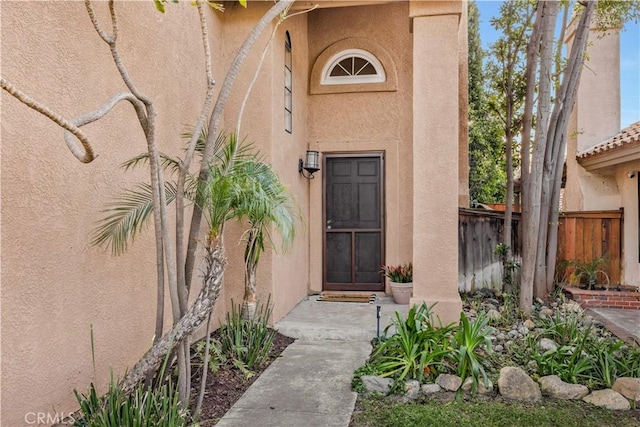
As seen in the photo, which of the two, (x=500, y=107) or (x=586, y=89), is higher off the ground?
(x=586, y=89)

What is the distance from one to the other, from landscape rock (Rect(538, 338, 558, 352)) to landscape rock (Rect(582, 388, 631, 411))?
2.88 ft

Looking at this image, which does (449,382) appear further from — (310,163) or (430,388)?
(310,163)

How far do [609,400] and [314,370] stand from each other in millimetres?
2680

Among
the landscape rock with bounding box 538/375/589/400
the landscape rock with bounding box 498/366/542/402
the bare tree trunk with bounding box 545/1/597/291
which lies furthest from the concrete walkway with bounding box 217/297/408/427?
the bare tree trunk with bounding box 545/1/597/291

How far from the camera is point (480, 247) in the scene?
7879 mm

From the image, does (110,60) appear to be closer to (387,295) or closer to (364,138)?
(364,138)

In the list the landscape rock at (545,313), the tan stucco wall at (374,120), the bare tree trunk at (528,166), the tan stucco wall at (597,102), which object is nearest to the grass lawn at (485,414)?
the landscape rock at (545,313)

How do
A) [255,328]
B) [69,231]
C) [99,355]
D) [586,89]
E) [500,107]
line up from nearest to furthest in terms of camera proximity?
[69,231], [99,355], [255,328], [500,107], [586,89]

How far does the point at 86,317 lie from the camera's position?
134 inches

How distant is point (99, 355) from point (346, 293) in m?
4.65

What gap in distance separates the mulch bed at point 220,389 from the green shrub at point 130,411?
47 centimetres

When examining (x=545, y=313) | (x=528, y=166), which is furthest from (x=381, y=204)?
(x=545, y=313)

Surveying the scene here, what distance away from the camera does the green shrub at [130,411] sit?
2.75 m

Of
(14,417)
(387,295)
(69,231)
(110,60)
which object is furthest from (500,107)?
(14,417)
